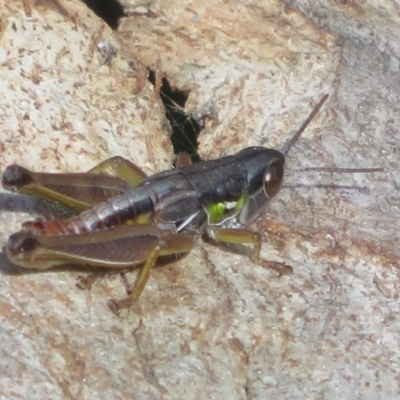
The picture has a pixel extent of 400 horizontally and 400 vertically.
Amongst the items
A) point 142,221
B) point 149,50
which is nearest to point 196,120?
point 149,50

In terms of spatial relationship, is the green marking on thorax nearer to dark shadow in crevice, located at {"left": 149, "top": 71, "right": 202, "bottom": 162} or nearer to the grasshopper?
the grasshopper

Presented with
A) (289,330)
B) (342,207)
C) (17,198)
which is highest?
(342,207)

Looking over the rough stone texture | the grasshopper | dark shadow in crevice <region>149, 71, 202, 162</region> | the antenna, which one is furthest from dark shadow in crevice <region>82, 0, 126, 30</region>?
the antenna

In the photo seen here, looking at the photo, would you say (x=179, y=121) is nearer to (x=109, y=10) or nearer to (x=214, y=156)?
(x=214, y=156)

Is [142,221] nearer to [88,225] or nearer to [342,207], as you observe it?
[88,225]

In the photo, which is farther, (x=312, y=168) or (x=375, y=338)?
(x=312, y=168)

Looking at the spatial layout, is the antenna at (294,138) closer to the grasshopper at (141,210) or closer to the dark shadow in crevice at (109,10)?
the grasshopper at (141,210)

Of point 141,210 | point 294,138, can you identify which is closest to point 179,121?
point 294,138
